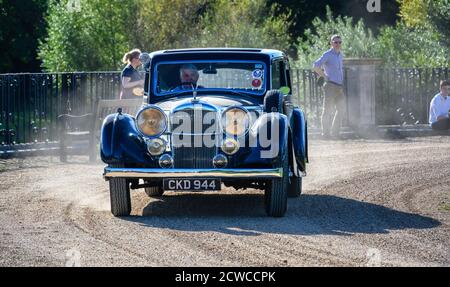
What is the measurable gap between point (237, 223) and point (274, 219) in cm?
44

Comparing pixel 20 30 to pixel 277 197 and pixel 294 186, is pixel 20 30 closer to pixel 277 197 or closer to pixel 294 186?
pixel 294 186

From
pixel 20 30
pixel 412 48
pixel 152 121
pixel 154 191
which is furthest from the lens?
pixel 20 30

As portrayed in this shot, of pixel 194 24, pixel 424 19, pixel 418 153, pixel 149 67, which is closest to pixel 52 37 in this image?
pixel 194 24

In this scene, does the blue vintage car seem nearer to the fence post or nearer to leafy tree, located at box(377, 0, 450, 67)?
the fence post

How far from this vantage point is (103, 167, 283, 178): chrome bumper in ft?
38.7

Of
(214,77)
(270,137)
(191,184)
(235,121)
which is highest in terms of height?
(214,77)

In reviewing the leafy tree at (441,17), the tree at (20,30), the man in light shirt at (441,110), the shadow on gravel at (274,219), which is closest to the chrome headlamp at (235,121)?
the shadow on gravel at (274,219)

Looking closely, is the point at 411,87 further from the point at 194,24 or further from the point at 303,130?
the point at 303,130

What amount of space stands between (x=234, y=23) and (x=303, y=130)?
57.8ft

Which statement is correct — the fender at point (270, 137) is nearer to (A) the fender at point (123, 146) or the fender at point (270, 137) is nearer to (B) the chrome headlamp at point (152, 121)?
(B) the chrome headlamp at point (152, 121)

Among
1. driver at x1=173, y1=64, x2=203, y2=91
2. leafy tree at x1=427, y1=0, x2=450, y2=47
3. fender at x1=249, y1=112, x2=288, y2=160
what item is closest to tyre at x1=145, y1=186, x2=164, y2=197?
driver at x1=173, y1=64, x2=203, y2=91

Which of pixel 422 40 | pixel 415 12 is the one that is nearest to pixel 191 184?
pixel 422 40

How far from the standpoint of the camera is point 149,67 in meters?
13.6

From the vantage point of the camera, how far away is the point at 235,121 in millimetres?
12156
